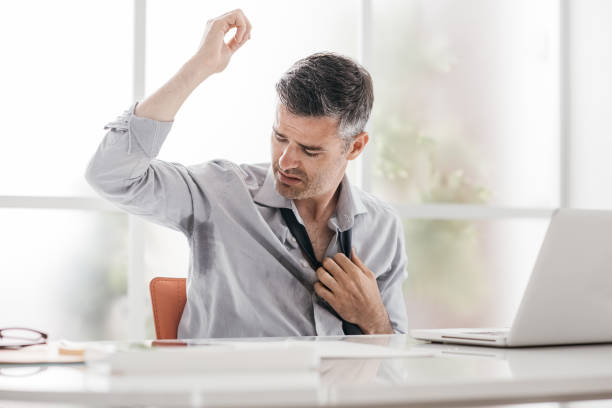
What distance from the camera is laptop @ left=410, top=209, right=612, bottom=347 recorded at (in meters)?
1.11

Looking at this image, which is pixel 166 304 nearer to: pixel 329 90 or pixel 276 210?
pixel 276 210

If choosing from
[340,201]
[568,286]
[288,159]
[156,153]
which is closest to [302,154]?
[288,159]

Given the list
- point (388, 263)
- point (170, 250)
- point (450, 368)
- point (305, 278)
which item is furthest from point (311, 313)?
point (170, 250)

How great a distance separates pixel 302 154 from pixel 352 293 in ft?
1.51

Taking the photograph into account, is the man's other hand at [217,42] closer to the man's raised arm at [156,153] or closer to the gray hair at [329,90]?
the man's raised arm at [156,153]

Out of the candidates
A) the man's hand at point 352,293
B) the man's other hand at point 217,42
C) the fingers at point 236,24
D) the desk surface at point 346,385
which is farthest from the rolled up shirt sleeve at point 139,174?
the desk surface at point 346,385

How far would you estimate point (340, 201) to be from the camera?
2.16m

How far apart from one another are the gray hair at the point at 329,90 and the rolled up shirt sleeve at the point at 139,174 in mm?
379

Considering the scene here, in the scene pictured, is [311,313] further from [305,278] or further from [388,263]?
[388,263]

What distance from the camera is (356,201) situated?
2.17 metres

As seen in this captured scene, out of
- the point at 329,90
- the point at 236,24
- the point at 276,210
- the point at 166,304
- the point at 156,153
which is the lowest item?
the point at 166,304

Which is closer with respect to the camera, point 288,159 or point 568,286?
point 568,286

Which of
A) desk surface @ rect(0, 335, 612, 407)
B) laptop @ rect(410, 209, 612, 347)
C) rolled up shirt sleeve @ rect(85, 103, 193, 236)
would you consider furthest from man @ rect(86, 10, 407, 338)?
desk surface @ rect(0, 335, 612, 407)

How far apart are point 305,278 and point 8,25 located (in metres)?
1.92
